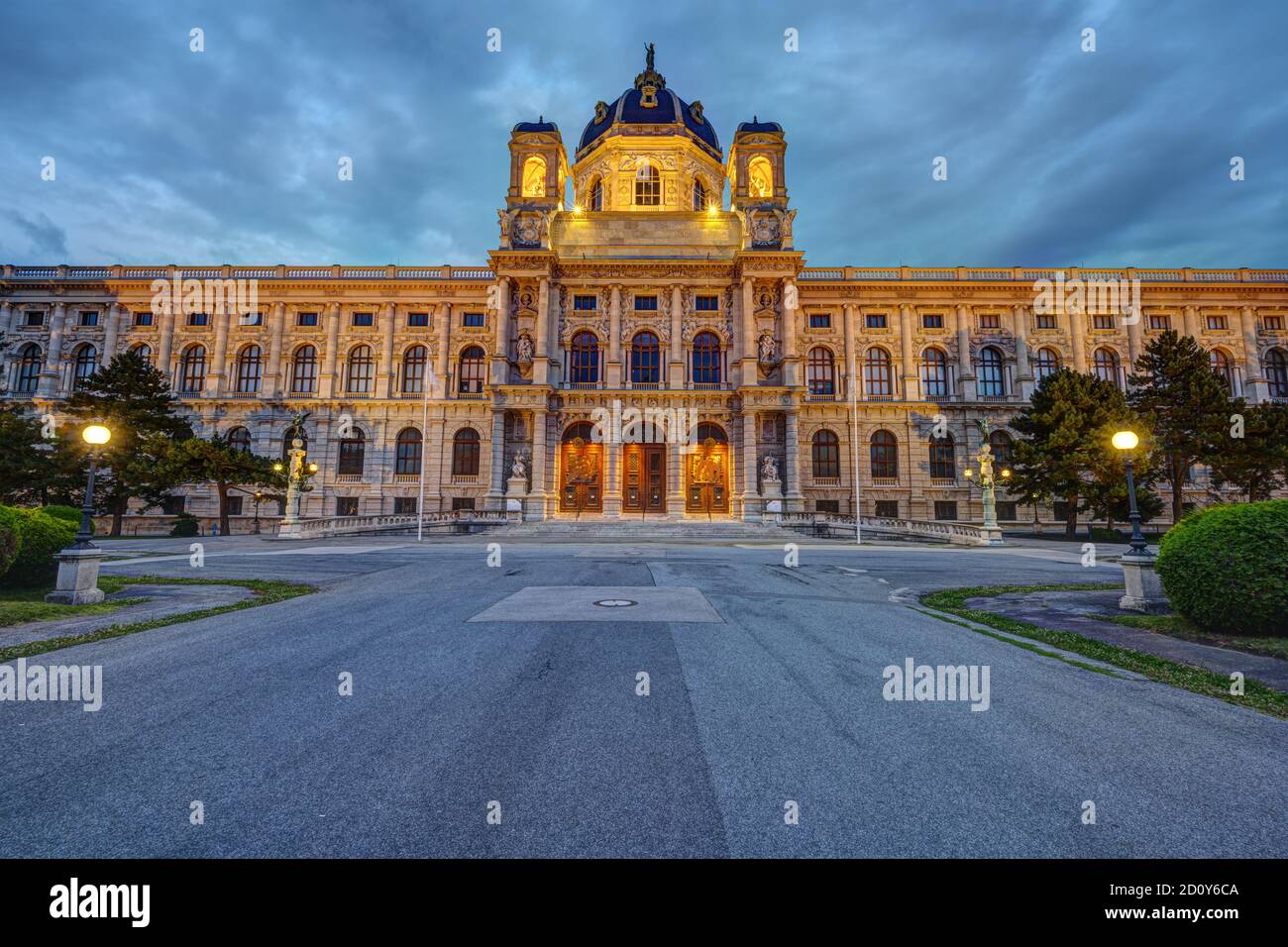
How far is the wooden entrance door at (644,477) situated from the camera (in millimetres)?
37912

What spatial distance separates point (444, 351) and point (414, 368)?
277 cm

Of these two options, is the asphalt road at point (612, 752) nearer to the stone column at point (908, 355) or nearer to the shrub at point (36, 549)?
the shrub at point (36, 549)

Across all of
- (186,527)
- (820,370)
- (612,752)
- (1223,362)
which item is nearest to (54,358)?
(186,527)

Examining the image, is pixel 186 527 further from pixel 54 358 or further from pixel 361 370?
pixel 54 358

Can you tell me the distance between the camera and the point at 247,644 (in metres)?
6.01

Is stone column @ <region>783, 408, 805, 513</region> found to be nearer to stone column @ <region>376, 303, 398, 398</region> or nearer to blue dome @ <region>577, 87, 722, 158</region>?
blue dome @ <region>577, 87, 722, 158</region>

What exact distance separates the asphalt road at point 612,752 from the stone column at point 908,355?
3890 centimetres

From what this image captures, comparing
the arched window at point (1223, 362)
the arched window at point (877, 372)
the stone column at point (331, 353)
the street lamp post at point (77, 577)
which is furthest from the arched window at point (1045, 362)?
the stone column at point (331, 353)

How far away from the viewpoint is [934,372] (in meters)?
42.1

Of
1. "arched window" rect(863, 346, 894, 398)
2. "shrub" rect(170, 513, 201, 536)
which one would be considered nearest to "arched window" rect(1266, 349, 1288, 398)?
"arched window" rect(863, 346, 894, 398)

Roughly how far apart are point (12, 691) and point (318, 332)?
44731 millimetres

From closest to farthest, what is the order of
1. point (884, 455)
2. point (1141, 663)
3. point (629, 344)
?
point (1141, 663), point (629, 344), point (884, 455)
